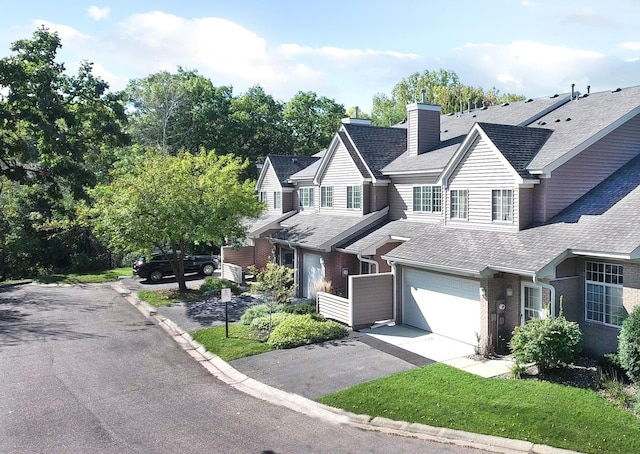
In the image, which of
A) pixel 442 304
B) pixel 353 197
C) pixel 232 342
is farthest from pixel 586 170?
pixel 232 342

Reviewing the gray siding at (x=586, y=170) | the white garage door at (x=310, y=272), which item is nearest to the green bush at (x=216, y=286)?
the white garage door at (x=310, y=272)

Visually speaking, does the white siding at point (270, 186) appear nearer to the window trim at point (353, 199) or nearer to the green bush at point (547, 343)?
the window trim at point (353, 199)

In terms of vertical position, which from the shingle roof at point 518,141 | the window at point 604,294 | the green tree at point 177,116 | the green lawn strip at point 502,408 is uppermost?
the green tree at point 177,116

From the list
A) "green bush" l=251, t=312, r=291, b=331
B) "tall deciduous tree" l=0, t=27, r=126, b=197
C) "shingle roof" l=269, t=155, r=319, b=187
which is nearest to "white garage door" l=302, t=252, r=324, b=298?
"green bush" l=251, t=312, r=291, b=331

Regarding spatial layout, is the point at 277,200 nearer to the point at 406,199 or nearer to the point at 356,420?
the point at 406,199

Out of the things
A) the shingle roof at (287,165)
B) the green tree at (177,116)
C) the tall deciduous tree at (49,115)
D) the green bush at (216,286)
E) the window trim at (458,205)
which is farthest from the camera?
the green tree at (177,116)

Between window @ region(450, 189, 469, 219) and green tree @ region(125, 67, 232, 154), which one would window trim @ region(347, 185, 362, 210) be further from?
green tree @ region(125, 67, 232, 154)

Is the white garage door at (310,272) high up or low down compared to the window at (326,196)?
down

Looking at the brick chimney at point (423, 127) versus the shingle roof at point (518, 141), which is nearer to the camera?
the shingle roof at point (518, 141)
